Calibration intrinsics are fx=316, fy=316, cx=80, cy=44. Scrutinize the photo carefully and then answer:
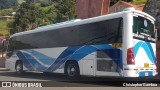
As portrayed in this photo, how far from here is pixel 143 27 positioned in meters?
14.0

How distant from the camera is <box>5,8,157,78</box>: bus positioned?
13102 millimetres

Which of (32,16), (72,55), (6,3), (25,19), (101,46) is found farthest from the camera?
(6,3)

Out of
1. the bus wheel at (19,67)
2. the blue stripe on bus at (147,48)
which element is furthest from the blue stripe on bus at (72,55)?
the bus wheel at (19,67)

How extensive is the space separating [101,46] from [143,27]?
2.04 meters

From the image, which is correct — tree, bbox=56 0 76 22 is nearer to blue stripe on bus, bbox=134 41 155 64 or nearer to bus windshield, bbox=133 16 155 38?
bus windshield, bbox=133 16 155 38

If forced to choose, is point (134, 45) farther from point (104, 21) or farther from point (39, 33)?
point (39, 33)

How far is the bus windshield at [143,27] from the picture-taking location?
13452 millimetres

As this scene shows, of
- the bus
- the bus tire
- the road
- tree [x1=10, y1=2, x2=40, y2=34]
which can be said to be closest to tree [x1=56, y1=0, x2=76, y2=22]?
tree [x1=10, y1=2, x2=40, y2=34]

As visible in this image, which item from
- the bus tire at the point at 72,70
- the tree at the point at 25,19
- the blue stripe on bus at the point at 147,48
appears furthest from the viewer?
the tree at the point at 25,19

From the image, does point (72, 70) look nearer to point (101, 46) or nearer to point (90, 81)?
point (90, 81)

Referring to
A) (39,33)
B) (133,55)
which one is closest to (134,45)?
(133,55)

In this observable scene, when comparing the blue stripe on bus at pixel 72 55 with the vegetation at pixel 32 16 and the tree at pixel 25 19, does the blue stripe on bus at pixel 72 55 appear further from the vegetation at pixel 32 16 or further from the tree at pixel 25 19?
the tree at pixel 25 19

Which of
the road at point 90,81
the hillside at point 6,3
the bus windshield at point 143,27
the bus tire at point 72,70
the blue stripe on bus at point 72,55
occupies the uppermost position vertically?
the hillside at point 6,3

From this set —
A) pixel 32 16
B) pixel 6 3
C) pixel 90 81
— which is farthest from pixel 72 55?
pixel 6 3
